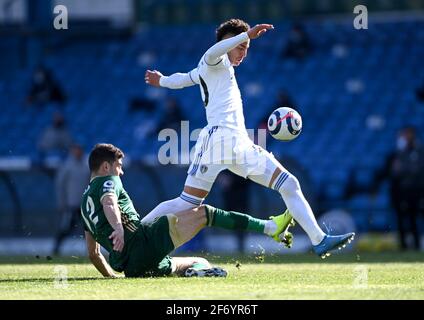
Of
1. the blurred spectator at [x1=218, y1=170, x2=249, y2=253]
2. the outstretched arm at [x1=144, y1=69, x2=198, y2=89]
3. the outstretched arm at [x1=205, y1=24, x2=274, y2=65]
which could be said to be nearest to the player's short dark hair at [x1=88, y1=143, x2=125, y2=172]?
the outstretched arm at [x1=144, y1=69, x2=198, y2=89]

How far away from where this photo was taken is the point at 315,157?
75.4ft

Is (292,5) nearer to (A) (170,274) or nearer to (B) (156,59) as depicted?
(B) (156,59)

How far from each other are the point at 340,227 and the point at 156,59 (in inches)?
441

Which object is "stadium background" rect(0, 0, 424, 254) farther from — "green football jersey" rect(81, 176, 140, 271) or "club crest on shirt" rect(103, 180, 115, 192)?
"club crest on shirt" rect(103, 180, 115, 192)

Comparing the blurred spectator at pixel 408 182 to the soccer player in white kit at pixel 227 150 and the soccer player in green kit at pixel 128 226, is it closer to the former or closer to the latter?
the soccer player in white kit at pixel 227 150

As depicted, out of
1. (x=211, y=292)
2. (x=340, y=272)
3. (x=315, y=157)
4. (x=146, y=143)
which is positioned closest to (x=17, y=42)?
(x=146, y=143)

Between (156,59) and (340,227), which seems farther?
(156,59)

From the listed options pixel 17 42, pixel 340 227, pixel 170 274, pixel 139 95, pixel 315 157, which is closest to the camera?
pixel 170 274

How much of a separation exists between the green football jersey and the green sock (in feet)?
2.19

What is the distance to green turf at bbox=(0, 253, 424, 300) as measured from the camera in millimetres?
8289

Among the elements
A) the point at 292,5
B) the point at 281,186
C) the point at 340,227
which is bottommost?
the point at 340,227

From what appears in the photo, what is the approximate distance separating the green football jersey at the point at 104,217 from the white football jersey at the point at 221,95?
122cm

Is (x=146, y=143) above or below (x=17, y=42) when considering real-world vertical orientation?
below

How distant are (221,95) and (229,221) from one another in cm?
125
